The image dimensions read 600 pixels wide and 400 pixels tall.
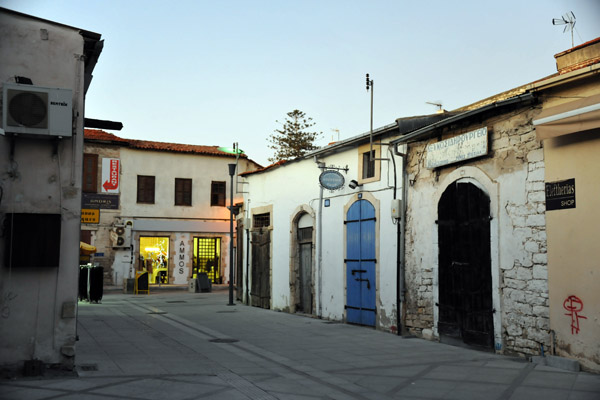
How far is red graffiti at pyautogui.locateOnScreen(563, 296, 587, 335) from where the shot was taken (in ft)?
26.3

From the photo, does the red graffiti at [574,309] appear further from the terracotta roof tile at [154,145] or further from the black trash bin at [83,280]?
the terracotta roof tile at [154,145]

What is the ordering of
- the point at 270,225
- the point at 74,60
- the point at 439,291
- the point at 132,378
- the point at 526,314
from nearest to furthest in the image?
the point at 132,378 → the point at 74,60 → the point at 526,314 → the point at 439,291 → the point at 270,225

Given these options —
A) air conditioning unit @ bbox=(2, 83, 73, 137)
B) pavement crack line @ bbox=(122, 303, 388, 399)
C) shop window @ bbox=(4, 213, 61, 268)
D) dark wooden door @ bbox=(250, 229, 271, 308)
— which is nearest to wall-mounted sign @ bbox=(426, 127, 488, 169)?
pavement crack line @ bbox=(122, 303, 388, 399)

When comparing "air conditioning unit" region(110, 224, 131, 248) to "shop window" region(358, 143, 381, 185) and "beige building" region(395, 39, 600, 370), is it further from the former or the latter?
"beige building" region(395, 39, 600, 370)

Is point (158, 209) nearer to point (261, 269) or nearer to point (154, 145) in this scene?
point (154, 145)

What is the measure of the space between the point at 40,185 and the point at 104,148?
2371 cm

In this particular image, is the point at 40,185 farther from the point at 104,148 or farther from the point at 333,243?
the point at 104,148

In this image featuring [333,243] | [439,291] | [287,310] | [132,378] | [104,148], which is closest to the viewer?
[132,378]

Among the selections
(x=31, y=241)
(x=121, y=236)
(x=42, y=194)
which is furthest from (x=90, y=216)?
(x=31, y=241)

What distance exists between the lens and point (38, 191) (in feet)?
25.1

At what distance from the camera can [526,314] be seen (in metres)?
8.94

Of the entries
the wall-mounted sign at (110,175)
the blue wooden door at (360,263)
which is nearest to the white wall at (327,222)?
the blue wooden door at (360,263)

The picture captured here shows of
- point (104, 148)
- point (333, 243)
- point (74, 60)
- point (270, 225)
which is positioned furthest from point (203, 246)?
point (74, 60)

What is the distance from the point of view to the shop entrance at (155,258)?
30.6 metres
